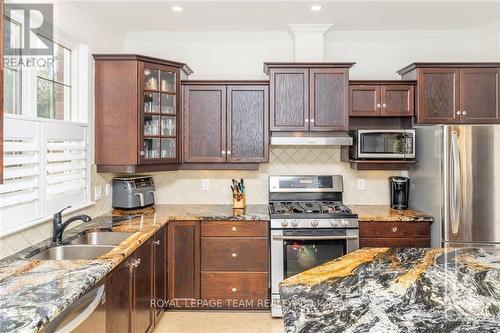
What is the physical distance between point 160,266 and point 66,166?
3.51ft

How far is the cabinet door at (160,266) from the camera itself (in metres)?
2.99

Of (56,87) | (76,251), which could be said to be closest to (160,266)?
(76,251)

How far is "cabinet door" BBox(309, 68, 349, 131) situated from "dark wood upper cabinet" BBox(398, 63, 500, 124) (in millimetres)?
671

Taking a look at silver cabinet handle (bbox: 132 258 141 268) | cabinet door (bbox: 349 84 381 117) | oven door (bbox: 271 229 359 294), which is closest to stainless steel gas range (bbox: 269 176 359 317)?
oven door (bbox: 271 229 359 294)

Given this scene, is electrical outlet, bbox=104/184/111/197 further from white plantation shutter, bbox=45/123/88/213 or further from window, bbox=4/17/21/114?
window, bbox=4/17/21/114

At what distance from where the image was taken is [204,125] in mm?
3697

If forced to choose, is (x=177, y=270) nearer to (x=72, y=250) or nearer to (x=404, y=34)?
(x=72, y=250)

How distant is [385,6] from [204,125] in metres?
1.91

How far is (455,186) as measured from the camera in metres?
3.15

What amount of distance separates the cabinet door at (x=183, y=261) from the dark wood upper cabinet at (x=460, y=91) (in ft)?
7.68

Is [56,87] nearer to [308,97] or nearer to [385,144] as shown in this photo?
[308,97]

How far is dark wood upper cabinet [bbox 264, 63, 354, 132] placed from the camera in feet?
11.8

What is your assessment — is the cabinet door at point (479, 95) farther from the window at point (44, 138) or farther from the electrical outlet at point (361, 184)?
the window at point (44, 138)

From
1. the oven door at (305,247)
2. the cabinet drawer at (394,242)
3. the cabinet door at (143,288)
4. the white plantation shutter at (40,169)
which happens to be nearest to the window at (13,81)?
the white plantation shutter at (40,169)
